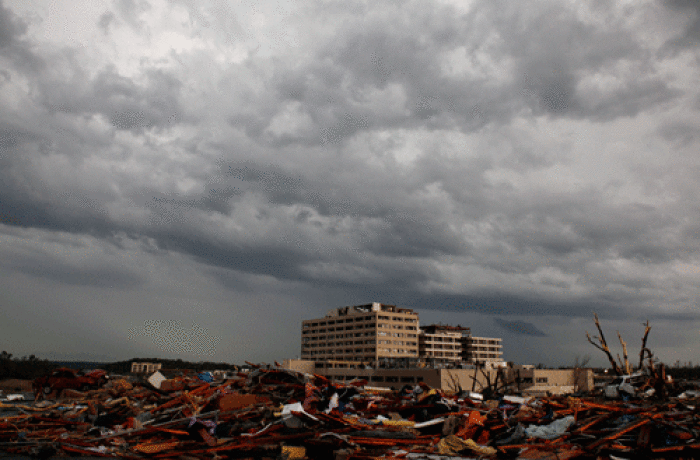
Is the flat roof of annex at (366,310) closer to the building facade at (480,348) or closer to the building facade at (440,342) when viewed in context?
the building facade at (440,342)

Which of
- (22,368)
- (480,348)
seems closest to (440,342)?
(480,348)

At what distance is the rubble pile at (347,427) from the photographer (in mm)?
8312

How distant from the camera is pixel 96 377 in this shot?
19719mm

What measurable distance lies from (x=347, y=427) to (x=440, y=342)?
5175 inches

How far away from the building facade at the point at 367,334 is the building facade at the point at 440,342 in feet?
13.9

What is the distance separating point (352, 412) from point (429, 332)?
135 metres

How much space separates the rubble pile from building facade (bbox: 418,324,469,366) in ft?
400

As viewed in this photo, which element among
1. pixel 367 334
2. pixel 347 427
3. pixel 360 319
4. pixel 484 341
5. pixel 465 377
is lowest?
pixel 465 377

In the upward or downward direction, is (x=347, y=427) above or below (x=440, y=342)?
above

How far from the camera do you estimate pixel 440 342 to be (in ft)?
443

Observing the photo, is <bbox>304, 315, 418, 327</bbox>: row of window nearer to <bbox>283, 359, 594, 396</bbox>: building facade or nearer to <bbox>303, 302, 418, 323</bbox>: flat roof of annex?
<bbox>303, 302, 418, 323</bbox>: flat roof of annex

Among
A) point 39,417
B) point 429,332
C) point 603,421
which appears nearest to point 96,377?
point 39,417

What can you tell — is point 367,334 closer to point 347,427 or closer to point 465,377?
point 465,377

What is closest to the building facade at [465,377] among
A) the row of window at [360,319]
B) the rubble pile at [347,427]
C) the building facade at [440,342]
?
the row of window at [360,319]
